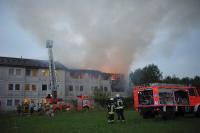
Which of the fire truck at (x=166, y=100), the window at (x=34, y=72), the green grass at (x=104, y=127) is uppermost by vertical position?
the window at (x=34, y=72)

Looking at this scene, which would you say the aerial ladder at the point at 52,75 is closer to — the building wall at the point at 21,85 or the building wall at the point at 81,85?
the building wall at the point at 21,85

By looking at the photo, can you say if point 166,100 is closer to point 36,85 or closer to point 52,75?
point 52,75

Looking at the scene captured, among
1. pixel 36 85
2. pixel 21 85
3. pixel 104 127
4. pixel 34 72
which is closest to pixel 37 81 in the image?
pixel 36 85

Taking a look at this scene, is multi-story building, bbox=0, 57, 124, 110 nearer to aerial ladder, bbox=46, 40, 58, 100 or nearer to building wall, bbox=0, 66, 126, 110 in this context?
building wall, bbox=0, 66, 126, 110

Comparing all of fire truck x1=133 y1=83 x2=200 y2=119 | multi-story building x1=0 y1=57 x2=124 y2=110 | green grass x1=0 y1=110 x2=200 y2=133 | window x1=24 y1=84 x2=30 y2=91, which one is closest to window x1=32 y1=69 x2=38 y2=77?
multi-story building x1=0 y1=57 x2=124 y2=110

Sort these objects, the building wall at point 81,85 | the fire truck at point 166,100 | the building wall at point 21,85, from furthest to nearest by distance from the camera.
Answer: the building wall at point 81,85
the building wall at point 21,85
the fire truck at point 166,100

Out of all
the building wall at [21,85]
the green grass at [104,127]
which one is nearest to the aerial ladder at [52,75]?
the building wall at [21,85]

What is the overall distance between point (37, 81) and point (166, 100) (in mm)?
38648

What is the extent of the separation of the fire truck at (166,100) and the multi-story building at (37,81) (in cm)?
2782

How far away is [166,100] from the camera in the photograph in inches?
793

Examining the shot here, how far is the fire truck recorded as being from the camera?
19719 millimetres

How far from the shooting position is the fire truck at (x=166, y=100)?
19.7m

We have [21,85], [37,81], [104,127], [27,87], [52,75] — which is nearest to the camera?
[104,127]

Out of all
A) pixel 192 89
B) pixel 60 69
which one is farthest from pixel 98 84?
pixel 192 89
